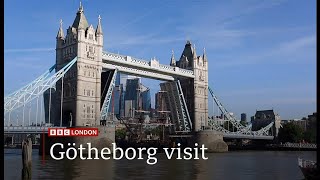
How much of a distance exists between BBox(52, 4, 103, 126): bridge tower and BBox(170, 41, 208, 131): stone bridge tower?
27.9 meters

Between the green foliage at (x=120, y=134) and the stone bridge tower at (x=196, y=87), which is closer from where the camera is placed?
the stone bridge tower at (x=196, y=87)

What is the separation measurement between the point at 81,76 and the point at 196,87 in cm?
3233

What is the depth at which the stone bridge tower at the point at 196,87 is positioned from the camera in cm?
9481

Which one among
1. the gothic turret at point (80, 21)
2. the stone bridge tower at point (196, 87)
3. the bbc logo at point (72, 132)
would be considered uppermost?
the gothic turret at point (80, 21)

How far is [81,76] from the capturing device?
69.8 m

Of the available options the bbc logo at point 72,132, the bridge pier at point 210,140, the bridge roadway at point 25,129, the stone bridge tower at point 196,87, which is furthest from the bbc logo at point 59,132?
the stone bridge tower at point 196,87

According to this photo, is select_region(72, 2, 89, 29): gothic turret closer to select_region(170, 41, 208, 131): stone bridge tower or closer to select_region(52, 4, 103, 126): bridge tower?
select_region(52, 4, 103, 126): bridge tower

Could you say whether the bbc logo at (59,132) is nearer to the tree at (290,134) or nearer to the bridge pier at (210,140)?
the bridge pier at (210,140)

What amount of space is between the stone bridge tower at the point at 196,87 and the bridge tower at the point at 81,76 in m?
27.9

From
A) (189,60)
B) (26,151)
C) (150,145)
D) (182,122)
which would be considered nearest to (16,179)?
(26,151)

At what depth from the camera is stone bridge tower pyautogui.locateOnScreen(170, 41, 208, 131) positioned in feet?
311

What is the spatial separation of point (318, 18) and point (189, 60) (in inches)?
3528

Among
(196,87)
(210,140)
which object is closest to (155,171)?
(210,140)

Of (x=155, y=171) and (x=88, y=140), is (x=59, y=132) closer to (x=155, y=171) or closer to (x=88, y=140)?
(x=88, y=140)
